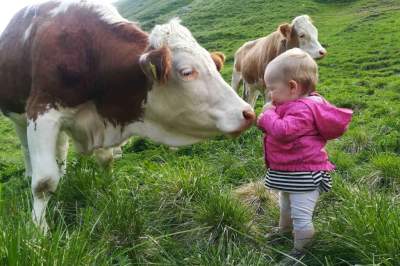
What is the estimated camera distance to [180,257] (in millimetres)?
3746

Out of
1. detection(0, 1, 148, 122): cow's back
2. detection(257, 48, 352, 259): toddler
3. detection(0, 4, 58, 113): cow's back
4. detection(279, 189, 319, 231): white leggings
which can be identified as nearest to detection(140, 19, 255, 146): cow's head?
detection(0, 1, 148, 122): cow's back

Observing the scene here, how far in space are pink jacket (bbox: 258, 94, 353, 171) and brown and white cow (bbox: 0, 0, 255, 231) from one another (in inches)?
17.6

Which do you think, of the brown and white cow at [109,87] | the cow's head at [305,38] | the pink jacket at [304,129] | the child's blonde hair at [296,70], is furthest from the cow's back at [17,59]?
the cow's head at [305,38]

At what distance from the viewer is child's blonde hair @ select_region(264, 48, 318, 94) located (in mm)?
3830

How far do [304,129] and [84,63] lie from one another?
2.14m

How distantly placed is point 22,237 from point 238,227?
1914 millimetres

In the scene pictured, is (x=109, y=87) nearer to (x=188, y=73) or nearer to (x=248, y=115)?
(x=188, y=73)

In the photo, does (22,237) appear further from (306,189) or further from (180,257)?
(306,189)

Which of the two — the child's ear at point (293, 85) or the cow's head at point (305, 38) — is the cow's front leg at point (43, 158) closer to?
the child's ear at point (293, 85)

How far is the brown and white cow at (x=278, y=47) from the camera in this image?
1073cm

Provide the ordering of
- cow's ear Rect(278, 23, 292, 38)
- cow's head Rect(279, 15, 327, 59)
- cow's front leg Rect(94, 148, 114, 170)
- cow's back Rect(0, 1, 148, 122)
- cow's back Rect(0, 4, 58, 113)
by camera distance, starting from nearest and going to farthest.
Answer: cow's back Rect(0, 1, 148, 122)
cow's back Rect(0, 4, 58, 113)
cow's front leg Rect(94, 148, 114, 170)
cow's ear Rect(278, 23, 292, 38)
cow's head Rect(279, 15, 327, 59)

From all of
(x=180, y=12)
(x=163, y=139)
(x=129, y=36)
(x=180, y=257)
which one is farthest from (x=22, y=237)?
(x=180, y=12)

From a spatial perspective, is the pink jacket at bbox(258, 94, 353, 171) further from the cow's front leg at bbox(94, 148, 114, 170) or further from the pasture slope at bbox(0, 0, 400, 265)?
the cow's front leg at bbox(94, 148, 114, 170)

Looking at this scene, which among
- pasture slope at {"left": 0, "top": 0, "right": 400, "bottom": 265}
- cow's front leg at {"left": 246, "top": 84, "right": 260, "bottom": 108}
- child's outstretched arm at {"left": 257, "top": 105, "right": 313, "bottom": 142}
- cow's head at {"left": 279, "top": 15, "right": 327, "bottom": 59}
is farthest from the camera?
cow's front leg at {"left": 246, "top": 84, "right": 260, "bottom": 108}
